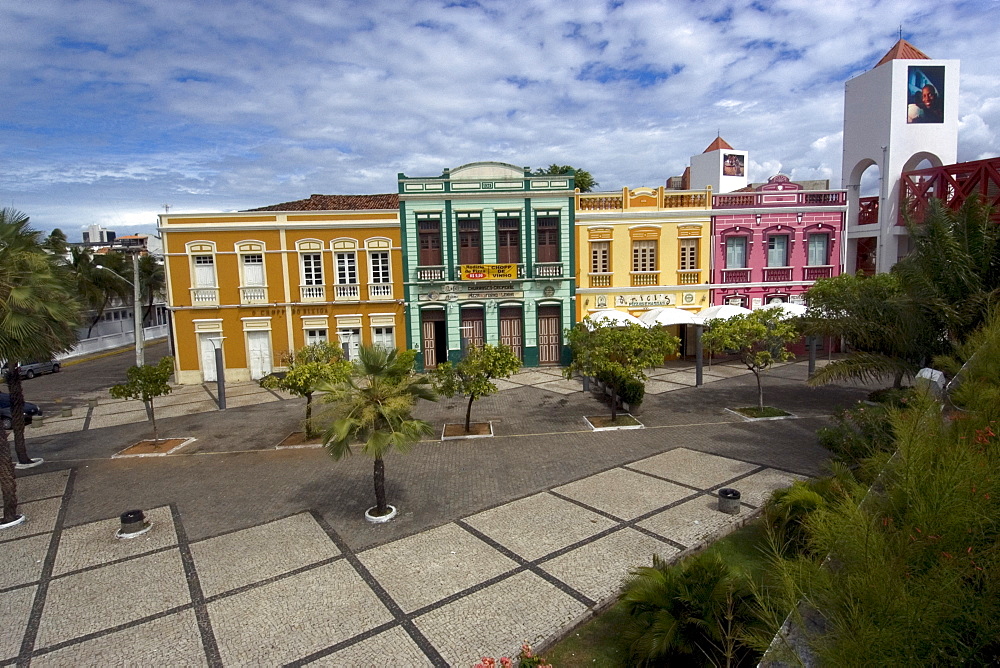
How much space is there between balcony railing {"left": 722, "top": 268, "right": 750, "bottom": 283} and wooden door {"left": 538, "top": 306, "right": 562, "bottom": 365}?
823 cm

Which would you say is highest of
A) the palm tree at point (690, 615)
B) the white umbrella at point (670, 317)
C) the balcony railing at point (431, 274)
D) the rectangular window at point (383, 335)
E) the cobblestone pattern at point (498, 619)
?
the balcony railing at point (431, 274)

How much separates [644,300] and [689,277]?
8.09ft

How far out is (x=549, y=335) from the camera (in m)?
26.2

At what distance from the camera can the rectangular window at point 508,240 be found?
25.3m

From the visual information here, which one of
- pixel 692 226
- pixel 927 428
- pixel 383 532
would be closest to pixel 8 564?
pixel 383 532

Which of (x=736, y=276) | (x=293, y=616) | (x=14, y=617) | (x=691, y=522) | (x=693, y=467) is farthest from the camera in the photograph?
(x=736, y=276)

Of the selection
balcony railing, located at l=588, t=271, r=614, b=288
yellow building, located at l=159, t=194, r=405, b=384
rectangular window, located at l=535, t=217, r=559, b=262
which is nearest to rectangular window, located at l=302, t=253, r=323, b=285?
yellow building, located at l=159, t=194, r=405, b=384

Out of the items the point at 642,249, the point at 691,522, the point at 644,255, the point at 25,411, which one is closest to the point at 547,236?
the point at 642,249

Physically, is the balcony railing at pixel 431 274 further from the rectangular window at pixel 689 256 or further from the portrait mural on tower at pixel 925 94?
the portrait mural on tower at pixel 925 94

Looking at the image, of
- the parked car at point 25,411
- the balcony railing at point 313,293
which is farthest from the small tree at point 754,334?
the parked car at point 25,411

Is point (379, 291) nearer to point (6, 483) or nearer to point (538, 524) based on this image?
point (6, 483)

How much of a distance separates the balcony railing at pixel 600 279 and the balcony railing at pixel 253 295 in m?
14.9

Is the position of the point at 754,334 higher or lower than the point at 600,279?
lower

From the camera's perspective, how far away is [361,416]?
9.52m
